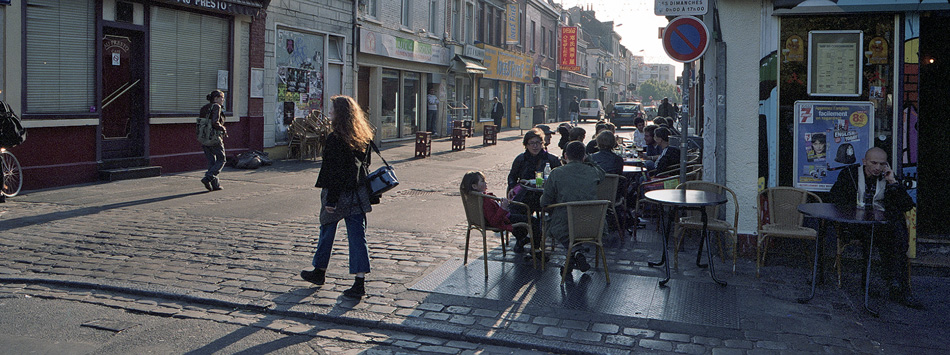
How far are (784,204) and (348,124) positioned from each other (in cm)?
394

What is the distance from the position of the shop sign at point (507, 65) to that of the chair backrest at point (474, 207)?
2424 cm

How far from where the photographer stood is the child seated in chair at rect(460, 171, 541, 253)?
689 cm

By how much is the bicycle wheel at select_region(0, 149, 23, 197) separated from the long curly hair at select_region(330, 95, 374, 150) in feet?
22.8

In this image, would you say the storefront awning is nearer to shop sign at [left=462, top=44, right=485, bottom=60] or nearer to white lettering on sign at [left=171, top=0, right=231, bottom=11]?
shop sign at [left=462, top=44, right=485, bottom=60]

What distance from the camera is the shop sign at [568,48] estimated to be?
47.5m

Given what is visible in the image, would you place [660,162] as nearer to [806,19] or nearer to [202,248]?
[806,19]

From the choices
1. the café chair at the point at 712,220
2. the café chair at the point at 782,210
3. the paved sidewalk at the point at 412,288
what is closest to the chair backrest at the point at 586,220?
the paved sidewalk at the point at 412,288

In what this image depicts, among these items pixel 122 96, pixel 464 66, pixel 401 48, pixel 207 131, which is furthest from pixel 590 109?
pixel 207 131

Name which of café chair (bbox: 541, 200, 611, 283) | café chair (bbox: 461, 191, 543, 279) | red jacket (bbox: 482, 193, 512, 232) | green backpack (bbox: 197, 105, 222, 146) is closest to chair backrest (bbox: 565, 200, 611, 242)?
café chair (bbox: 541, 200, 611, 283)

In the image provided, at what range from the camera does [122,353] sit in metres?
4.66

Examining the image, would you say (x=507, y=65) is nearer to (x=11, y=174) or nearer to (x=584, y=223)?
(x=11, y=174)

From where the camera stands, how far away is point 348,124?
5.88 meters

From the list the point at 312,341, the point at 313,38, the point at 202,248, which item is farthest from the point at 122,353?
the point at 313,38

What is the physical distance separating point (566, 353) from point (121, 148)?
10982 millimetres
